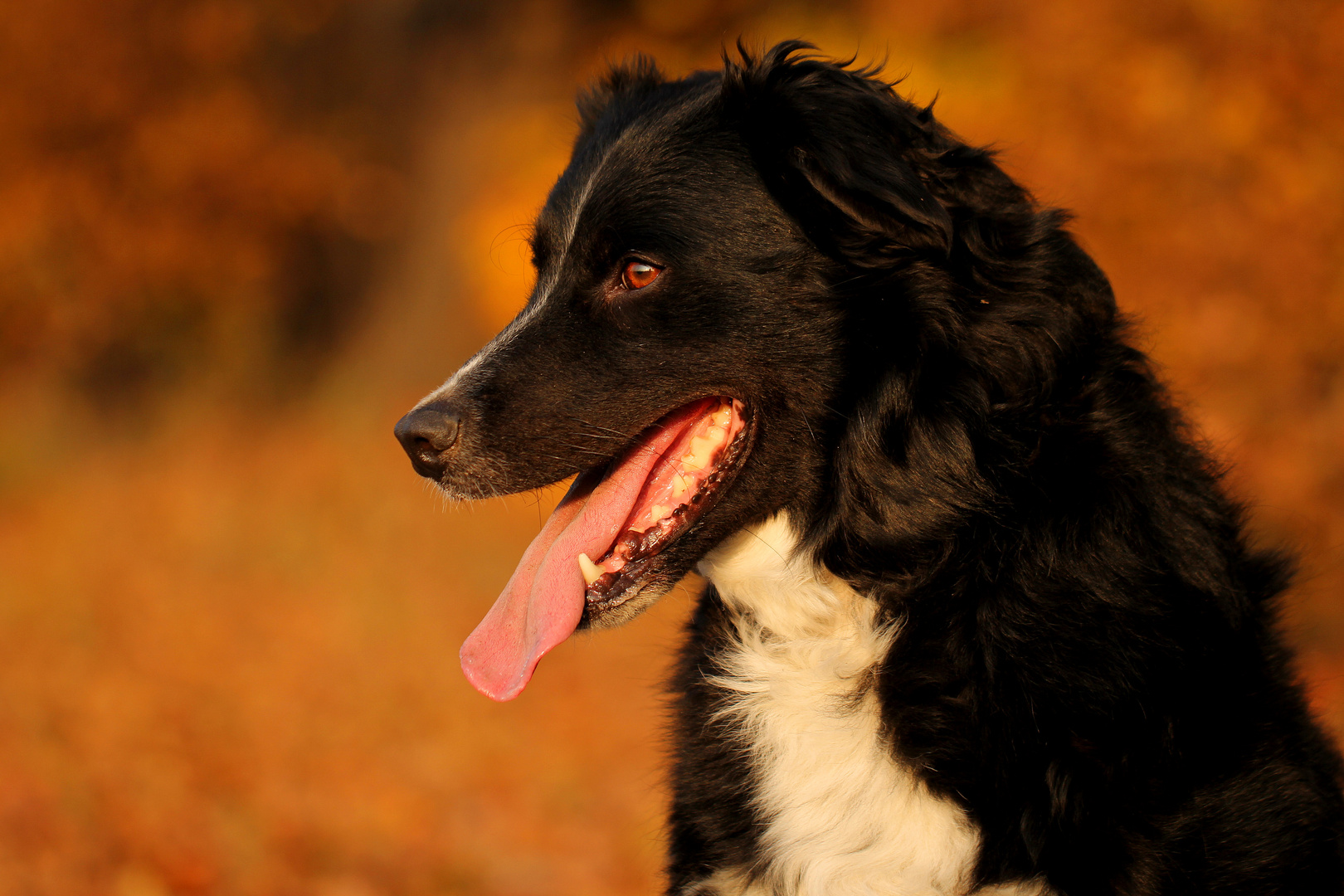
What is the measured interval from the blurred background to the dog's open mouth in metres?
0.42

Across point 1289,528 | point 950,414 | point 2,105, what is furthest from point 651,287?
point 2,105

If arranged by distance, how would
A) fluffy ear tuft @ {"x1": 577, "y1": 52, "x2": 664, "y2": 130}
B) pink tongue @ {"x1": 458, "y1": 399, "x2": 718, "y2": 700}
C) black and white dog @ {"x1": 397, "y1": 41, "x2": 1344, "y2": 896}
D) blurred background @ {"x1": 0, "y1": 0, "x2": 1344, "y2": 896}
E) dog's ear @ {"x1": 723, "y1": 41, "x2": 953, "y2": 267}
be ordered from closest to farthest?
black and white dog @ {"x1": 397, "y1": 41, "x2": 1344, "y2": 896} < dog's ear @ {"x1": 723, "y1": 41, "x2": 953, "y2": 267} < pink tongue @ {"x1": 458, "y1": 399, "x2": 718, "y2": 700} < fluffy ear tuft @ {"x1": 577, "y1": 52, "x2": 664, "y2": 130} < blurred background @ {"x1": 0, "y1": 0, "x2": 1344, "y2": 896}

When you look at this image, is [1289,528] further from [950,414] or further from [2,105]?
[2,105]

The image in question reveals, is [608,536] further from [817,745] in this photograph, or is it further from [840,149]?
[840,149]

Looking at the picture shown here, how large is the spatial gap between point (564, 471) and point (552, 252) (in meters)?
0.64

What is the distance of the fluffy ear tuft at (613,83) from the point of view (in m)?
3.52

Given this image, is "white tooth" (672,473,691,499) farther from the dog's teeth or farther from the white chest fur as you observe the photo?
the white chest fur

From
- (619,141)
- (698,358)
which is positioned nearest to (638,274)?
(698,358)

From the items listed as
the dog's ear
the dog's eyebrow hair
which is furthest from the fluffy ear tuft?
the dog's ear

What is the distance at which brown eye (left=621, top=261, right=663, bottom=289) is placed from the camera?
2.76 m

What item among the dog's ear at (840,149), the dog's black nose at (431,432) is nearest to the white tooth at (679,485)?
the dog's black nose at (431,432)

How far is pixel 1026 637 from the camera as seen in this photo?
7.74ft

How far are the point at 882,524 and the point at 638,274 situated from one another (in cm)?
88

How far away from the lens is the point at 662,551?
8.64 feet
